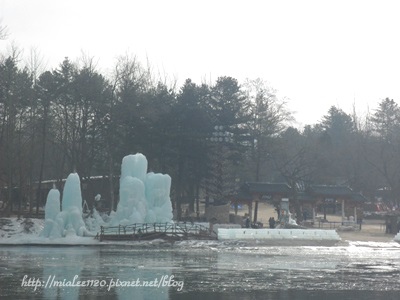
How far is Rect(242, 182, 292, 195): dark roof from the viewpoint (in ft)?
220

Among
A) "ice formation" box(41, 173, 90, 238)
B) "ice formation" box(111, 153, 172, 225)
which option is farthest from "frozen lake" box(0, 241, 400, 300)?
"ice formation" box(111, 153, 172, 225)

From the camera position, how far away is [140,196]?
52562 millimetres

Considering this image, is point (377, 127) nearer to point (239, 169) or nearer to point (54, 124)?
point (239, 169)

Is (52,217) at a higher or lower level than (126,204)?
lower

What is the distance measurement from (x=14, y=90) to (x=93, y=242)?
19.5 meters

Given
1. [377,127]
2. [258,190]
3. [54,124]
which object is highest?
[377,127]

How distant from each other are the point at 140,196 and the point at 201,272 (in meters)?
23.2

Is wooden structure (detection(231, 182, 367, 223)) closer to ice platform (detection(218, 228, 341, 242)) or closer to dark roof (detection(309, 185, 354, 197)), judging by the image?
dark roof (detection(309, 185, 354, 197))

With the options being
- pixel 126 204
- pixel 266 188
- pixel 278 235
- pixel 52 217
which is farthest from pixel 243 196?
pixel 52 217

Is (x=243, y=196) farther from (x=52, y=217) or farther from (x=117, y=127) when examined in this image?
(x=52, y=217)

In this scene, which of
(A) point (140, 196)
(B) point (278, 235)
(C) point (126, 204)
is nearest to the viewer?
(B) point (278, 235)

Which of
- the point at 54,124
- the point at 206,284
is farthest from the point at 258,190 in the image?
the point at 206,284

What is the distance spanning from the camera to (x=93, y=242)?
48219mm

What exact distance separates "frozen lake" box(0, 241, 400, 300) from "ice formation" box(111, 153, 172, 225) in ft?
20.2
